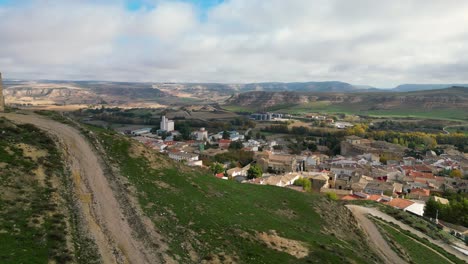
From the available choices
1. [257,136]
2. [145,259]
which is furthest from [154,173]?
[257,136]

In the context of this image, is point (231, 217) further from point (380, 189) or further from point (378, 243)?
point (380, 189)

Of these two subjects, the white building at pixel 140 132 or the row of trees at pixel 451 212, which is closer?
the row of trees at pixel 451 212

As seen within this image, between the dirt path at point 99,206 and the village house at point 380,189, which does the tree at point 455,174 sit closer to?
the village house at point 380,189

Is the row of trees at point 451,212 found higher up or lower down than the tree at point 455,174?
higher up

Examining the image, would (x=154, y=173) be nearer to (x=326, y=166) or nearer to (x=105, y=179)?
(x=105, y=179)

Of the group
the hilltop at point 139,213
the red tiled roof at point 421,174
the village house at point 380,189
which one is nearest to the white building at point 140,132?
the village house at point 380,189

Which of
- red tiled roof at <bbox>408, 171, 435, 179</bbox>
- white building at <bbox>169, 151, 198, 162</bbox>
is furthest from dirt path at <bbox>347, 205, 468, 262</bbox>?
white building at <bbox>169, 151, 198, 162</bbox>

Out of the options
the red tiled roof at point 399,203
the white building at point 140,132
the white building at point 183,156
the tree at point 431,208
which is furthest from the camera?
the white building at point 140,132

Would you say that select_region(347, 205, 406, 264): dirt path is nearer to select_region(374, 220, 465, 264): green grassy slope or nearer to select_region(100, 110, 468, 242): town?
select_region(374, 220, 465, 264): green grassy slope
